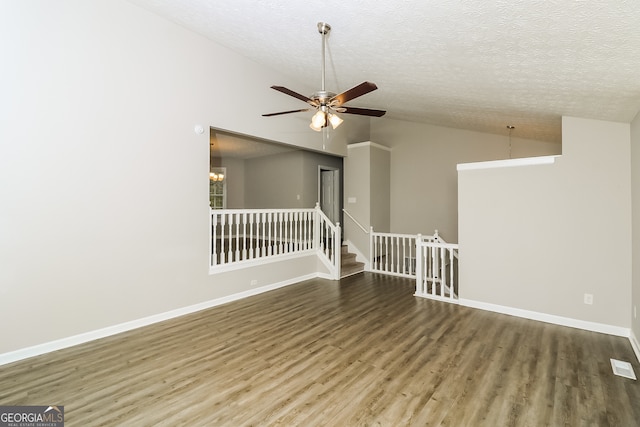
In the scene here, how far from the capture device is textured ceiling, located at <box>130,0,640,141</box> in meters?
2.04

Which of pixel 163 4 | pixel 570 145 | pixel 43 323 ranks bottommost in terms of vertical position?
pixel 43 323

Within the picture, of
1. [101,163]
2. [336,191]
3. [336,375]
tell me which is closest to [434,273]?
[336,375]

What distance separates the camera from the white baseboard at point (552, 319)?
11.6 ft

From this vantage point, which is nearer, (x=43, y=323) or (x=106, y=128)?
(x=43, y=323)

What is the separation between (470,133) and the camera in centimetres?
689

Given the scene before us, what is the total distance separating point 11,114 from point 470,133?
762 centimetres

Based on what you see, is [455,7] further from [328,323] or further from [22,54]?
[22,54]

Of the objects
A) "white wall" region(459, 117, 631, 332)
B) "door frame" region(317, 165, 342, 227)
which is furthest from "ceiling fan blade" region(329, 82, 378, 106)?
"door frame" region(317, 165, 342, 227)

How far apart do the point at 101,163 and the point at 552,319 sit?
5.82 m

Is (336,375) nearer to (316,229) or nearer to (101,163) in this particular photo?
(101,163)

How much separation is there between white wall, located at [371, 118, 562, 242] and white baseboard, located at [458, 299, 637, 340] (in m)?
2.95

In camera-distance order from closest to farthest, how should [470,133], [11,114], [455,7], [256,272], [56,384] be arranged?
1. [455,7]
2. [56,384]
3. [11,114]
4. [256,272]
5. [470,133]

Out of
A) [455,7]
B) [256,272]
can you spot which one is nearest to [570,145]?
[455,7]

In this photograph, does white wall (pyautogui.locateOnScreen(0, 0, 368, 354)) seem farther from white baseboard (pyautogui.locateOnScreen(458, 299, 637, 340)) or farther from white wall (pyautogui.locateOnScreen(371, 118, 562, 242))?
white wall (pyautogui.locateOnScreen(371, 118, 562, 242))
